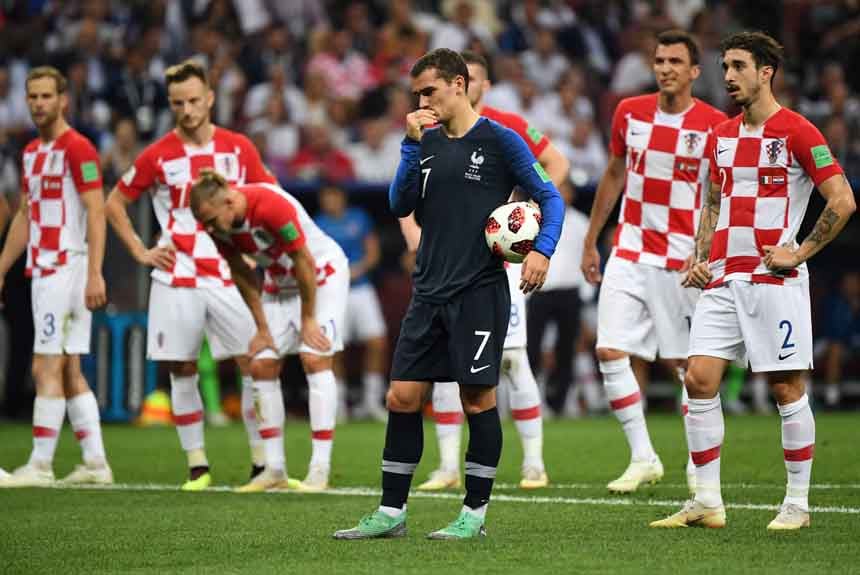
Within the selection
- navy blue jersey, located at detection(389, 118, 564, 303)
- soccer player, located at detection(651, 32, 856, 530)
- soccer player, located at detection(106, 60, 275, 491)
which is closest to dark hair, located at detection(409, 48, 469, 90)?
navy blue jersey, located at detection(389, 118, 564, 303)

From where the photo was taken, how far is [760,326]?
698 cm

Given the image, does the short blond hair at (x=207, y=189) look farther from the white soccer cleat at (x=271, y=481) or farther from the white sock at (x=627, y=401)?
the white sock at (x=627, y=401)

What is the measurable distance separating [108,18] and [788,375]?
13.9 metres

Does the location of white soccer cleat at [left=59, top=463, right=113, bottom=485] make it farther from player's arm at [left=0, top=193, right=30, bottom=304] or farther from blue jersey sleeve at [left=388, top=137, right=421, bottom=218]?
blue jersey sleeve at [left=388, top=137, right=421, bottom=218]

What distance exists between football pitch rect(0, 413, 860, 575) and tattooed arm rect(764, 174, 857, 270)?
3.88 ft

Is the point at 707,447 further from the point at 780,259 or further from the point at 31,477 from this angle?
the point at 31,477

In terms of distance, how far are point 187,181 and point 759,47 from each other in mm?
4041

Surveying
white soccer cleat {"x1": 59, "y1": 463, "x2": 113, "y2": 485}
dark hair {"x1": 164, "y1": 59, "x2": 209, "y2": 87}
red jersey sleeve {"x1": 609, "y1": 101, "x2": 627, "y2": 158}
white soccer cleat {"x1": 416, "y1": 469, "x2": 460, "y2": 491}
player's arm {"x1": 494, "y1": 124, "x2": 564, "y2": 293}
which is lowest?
white soccer cleat {"x1": 59, "y1": 463, "x2": 113, "y2": 485}

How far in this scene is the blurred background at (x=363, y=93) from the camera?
1628 cm

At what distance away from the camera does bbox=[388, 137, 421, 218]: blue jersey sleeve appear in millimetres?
6762

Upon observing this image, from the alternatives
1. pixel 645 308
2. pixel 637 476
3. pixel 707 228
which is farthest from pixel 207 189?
pixel 637 476

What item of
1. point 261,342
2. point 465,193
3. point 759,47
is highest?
point 759,47

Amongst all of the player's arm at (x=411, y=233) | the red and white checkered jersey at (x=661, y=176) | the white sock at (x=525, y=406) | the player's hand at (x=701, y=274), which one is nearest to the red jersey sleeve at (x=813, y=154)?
the player's hand at (x=701, y=274)

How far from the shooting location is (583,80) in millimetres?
19875
